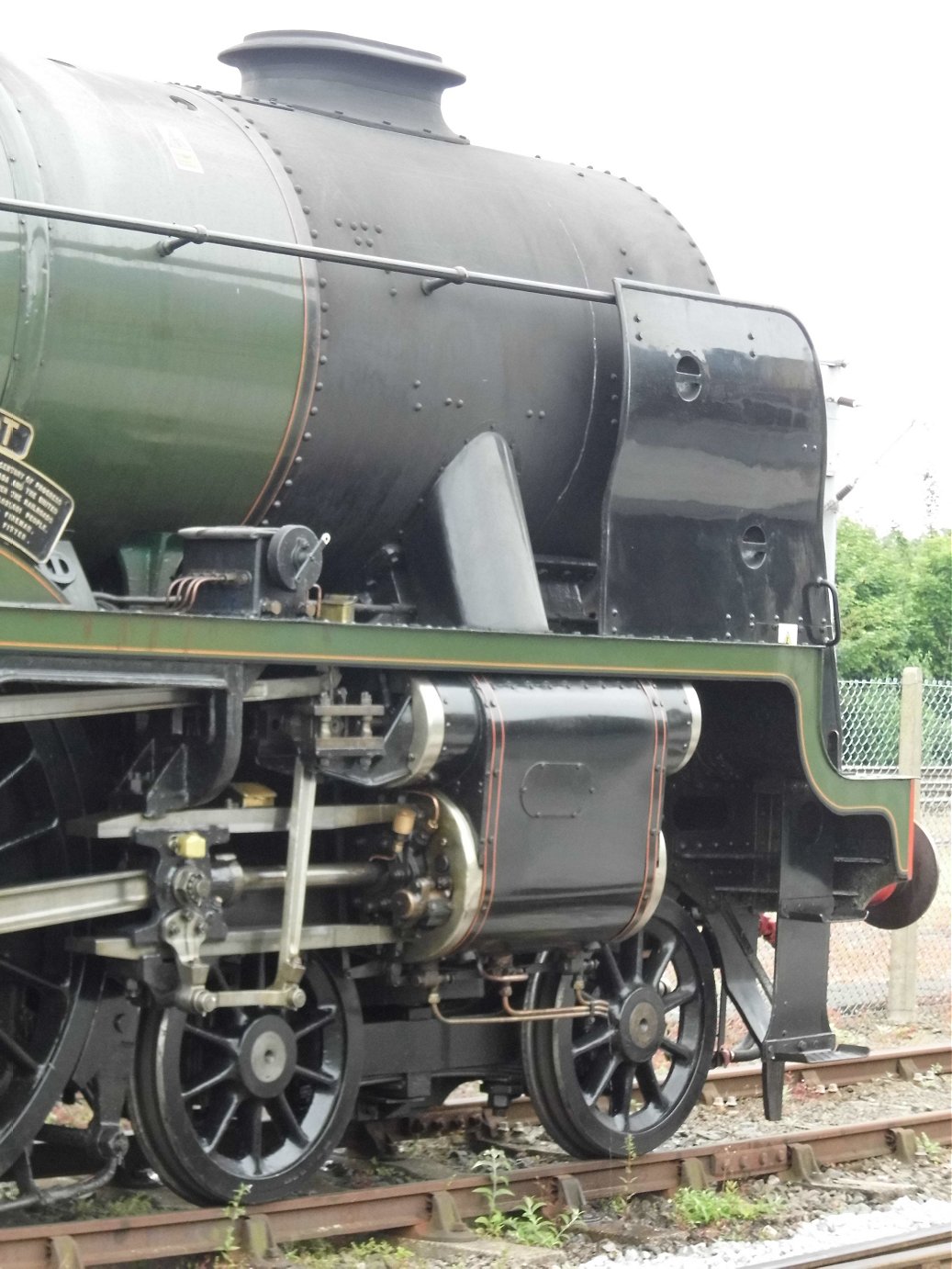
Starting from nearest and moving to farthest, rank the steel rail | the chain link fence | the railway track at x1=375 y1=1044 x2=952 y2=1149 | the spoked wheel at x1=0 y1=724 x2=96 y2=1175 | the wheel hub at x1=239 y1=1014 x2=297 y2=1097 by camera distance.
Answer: the spoked wheel at x1=0 y1=724 x2=96 y2=1175 < the wheel hub at x1=239 y1=1014 x2=297 y2=1097 < the steel rail < the railway track at x1=375 y1=1044 x2=952 y2=1149 < the chain link fence

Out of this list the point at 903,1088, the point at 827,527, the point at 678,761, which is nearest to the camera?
the point at 678,761

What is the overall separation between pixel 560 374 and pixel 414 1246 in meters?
2.95

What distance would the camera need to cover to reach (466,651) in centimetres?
574

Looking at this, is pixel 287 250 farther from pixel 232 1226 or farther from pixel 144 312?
pixel 232 1226

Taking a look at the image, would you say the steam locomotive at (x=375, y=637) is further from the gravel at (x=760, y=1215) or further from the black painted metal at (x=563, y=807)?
the gravel at (x=760, y=1215)

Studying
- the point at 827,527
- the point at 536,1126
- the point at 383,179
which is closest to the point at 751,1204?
the point at 536,1126

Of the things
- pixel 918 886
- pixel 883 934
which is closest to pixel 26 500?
pixel 918 886

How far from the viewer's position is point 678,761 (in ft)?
21.0

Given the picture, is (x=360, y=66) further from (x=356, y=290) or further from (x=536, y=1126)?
(x=536, y=1126)

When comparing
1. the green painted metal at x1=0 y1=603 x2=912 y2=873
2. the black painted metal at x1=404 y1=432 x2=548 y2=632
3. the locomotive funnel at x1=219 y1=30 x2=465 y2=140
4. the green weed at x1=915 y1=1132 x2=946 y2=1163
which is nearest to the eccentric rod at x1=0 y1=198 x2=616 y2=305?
the black painted metal at x1=404 y1=432 x2=548 y2=632

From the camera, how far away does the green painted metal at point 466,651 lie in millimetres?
4887

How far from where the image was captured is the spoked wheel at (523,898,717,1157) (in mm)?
6602

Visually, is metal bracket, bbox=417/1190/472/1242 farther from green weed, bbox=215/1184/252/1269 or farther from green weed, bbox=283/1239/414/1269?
green weed, bbox=215/1184/252/1269

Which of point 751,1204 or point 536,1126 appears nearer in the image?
point 751,1204
